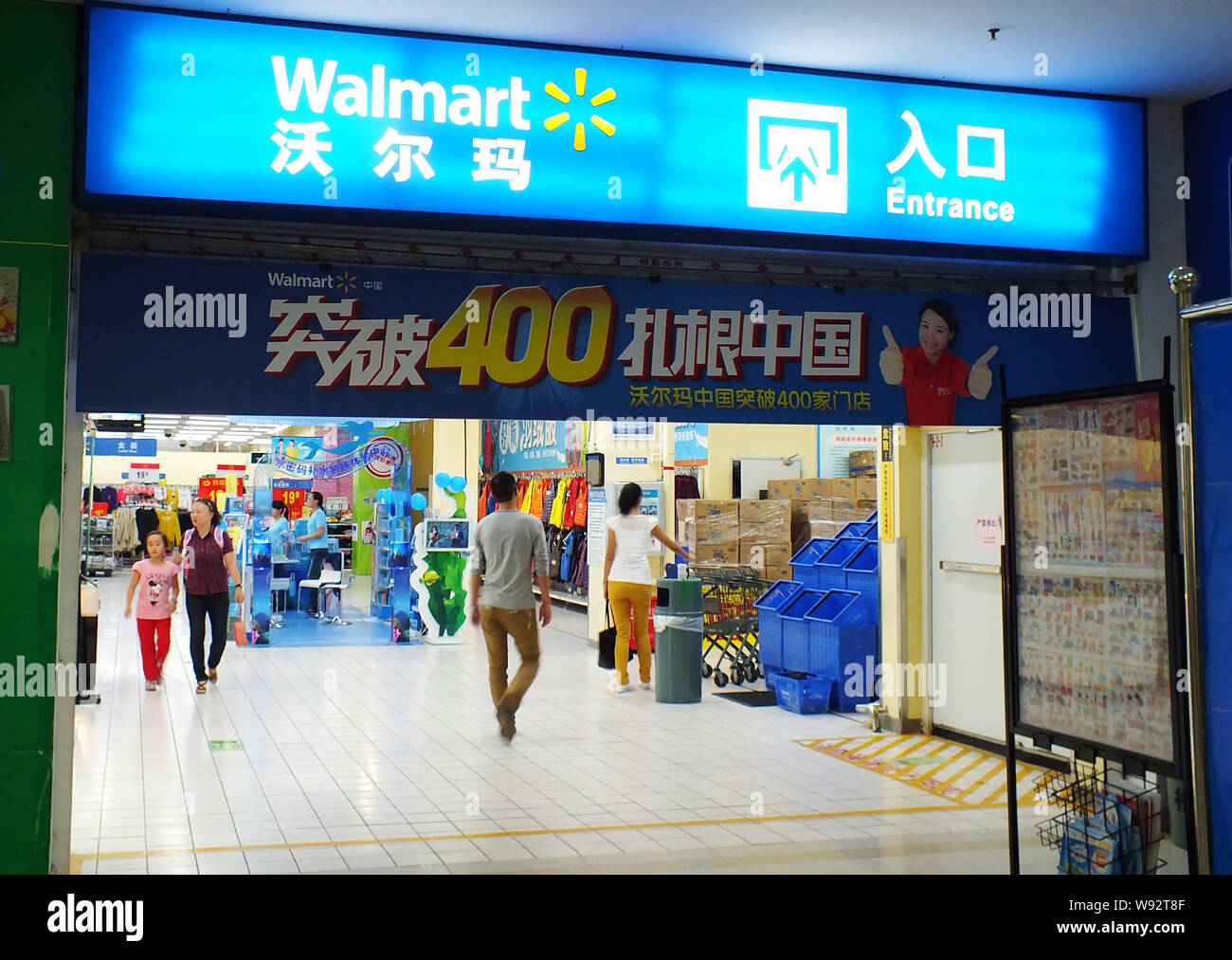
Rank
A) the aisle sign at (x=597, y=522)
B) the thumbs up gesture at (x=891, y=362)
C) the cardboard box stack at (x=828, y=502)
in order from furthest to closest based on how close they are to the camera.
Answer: the cardboard box stack at (x=828, y=502)
the aisle sign at (x=597, y=522)
the thumbs up gesture at (x=891, y=362)

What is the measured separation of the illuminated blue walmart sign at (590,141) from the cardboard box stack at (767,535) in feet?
22.1

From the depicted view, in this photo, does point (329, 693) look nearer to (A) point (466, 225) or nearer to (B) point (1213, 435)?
(A) point (466, 225)

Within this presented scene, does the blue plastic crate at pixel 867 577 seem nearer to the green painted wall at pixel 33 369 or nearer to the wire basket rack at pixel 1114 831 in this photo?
the wire basket rack at pixel 1114 831

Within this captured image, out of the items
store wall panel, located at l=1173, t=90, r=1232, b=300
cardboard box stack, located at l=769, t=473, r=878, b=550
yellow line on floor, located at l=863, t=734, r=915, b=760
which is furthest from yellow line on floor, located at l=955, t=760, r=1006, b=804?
cardboard box stack, located at l=769, t=473, r=878, b=550

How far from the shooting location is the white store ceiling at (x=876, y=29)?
15.4ft

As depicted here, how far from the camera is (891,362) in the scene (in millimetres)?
5406

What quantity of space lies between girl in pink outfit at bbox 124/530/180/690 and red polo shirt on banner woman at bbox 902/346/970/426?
254 inches

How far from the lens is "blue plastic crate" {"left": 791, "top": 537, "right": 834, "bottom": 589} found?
960cm

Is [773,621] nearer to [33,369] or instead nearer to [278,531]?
[33,369]

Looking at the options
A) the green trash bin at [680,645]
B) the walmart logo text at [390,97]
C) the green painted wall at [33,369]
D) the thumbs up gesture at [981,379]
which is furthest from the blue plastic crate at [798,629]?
the green painted wall at [33,369]

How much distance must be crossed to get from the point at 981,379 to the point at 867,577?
3.63 metres

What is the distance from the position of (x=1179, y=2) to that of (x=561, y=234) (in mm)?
2673

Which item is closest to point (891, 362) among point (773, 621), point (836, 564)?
point (836, 564)

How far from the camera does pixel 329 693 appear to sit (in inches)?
379
